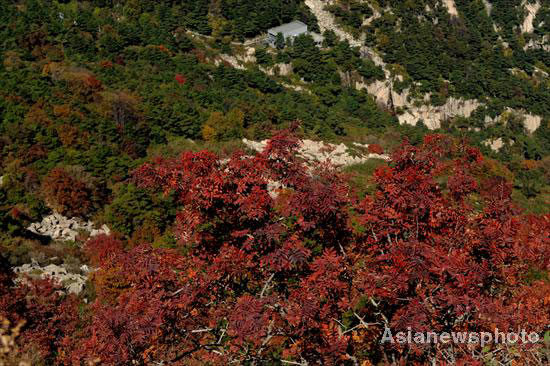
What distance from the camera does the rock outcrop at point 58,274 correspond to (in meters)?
21.8

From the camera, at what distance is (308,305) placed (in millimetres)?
8664

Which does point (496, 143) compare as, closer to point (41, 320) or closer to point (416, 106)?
point (416, 106)

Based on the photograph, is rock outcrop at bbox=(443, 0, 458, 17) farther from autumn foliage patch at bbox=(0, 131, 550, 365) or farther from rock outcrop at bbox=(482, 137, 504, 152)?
autumn foliage patch at bbox=(0, 131, 550, 365)

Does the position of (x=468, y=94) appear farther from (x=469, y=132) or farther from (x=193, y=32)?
(x=193, y=32)

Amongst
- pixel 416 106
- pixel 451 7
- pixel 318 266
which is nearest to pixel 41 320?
pixel 318 266

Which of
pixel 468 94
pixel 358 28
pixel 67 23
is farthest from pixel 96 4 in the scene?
pixel 468 94

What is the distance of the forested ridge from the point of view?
30.6 feet

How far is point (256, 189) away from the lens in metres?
10.2

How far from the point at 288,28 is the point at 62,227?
5813 centimetres

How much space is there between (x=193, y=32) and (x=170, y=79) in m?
22.6

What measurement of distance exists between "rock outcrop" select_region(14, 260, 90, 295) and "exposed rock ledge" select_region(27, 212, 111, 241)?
366cm

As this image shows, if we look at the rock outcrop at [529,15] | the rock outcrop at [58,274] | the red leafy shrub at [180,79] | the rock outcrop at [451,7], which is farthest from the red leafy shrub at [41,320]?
the rock outcrop at [529,15]

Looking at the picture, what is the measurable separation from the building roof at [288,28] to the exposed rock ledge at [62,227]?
180 ft

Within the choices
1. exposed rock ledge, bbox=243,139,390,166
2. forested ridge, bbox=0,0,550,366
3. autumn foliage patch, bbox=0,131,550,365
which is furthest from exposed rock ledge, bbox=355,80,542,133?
autumn foliage patch, bbox=0,131,550,365
